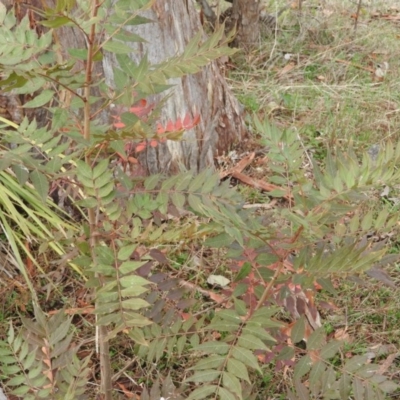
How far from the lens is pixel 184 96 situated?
269cm

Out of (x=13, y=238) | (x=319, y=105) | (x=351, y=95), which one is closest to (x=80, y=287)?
(x=13, y=238)

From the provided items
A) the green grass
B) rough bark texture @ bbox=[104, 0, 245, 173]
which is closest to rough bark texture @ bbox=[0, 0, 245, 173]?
rough bark texture @ bbox=[104, 0, 245, 173]

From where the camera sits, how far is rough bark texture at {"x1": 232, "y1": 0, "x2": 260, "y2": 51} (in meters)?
4.00

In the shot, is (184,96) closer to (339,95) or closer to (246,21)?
(339,95)

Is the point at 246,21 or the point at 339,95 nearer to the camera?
the point at 339,95

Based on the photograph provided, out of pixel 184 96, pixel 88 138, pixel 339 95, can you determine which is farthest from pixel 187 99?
pixel 88 138

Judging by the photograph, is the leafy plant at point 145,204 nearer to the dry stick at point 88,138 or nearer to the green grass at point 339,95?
the dry stick at point 88,138

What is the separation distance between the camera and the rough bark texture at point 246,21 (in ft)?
13.1

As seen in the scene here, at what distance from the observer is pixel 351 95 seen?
3.57m

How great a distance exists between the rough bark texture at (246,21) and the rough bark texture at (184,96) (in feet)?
3.90

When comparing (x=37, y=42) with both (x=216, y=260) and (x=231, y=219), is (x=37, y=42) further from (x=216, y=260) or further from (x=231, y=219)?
(x=216, y=260)

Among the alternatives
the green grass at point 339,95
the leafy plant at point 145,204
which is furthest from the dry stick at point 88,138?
the green grass at point 339,95

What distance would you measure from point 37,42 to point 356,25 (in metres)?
3.74

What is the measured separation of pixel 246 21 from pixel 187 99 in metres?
1.55
